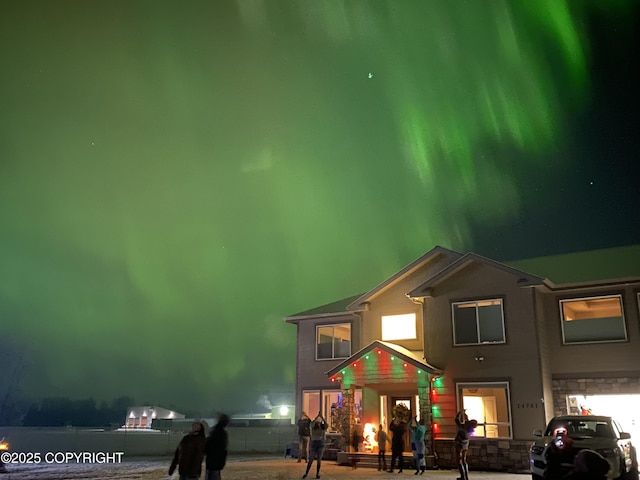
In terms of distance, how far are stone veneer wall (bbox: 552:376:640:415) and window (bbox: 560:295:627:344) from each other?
1313 millimetres

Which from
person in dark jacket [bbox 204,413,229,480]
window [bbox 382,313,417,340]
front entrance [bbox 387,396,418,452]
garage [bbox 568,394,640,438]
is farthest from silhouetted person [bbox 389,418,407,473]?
person in dark jacket [bbox 204,413,229,480]

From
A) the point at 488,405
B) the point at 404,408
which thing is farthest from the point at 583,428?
the point at 404,408

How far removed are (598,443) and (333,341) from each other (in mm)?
13578

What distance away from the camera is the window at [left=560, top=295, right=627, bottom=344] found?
1948cm

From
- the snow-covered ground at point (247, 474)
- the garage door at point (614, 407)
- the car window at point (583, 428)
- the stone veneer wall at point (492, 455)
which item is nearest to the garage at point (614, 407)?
the garage door at point (614, 407)

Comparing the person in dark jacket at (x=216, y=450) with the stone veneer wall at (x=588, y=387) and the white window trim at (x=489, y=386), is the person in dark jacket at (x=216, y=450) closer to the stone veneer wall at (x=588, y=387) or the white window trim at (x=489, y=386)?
the white window trim at (x=489, y=386)

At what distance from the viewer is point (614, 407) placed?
19.4 m

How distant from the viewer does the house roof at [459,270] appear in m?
19.9

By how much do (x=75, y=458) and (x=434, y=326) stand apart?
15938 millimetres

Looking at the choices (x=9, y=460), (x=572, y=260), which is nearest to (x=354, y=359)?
(x=572, y=260)

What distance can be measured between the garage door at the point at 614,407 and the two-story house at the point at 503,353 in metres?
0.03

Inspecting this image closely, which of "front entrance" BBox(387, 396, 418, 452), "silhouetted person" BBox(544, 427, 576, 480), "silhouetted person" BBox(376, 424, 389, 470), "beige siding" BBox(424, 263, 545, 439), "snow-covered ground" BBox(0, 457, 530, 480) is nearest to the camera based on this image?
"silhouetted person" BBox(544, 427, 576, 480)

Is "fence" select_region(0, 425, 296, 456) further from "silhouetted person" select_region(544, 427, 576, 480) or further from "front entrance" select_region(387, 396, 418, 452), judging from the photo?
"silhouetted person" select_region(544, 427, 576, 480)

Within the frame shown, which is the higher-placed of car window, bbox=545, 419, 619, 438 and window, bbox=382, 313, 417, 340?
window, bbox=382, 313, 417, 340
